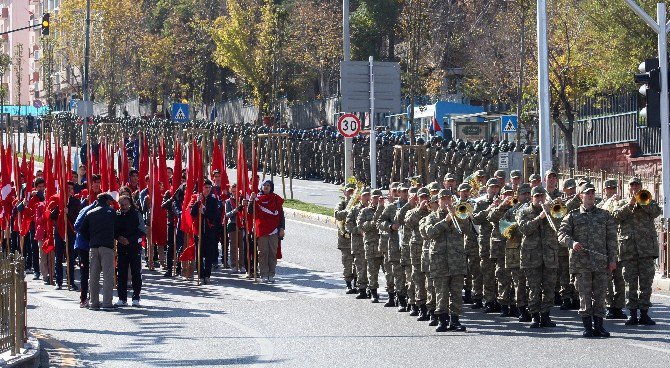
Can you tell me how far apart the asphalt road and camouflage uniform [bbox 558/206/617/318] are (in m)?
0.59

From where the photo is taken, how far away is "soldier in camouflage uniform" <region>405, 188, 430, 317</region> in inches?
694

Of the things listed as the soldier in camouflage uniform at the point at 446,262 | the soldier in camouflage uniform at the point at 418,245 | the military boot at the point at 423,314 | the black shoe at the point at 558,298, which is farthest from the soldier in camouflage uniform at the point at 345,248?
the soldier in camouflage uniform at the point at 446,262

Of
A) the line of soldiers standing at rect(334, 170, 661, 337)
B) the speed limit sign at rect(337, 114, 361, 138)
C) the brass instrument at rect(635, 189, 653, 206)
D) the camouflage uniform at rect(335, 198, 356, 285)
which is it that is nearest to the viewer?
the line of soldiers standing at rect(334, 170, 661, 337)

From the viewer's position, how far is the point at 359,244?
2058 cm

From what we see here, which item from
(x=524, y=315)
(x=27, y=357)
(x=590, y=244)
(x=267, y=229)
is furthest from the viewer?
(x=267, y=229)

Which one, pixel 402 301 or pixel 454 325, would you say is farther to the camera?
pixel 402 301

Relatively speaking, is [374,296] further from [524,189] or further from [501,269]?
[524,189]

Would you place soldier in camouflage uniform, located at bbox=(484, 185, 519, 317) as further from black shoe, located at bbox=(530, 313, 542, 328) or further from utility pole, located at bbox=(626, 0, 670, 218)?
utility pole, located at bbox=(626, 0, 670, 218)

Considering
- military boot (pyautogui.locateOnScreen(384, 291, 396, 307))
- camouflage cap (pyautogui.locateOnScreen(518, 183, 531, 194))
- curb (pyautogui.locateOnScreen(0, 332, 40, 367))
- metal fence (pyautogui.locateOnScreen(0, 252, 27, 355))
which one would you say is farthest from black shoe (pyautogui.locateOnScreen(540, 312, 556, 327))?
metal fence (pyautogui.locateOnScreen(0, 252, 27, 355))

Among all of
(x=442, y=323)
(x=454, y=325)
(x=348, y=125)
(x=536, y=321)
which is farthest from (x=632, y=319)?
(x=348, y=125)

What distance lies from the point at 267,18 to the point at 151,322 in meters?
41.1

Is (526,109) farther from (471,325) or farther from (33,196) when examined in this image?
(471,325)

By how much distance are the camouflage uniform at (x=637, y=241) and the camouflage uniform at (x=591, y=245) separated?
1290 millimetres

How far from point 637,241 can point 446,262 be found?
8.18ft
